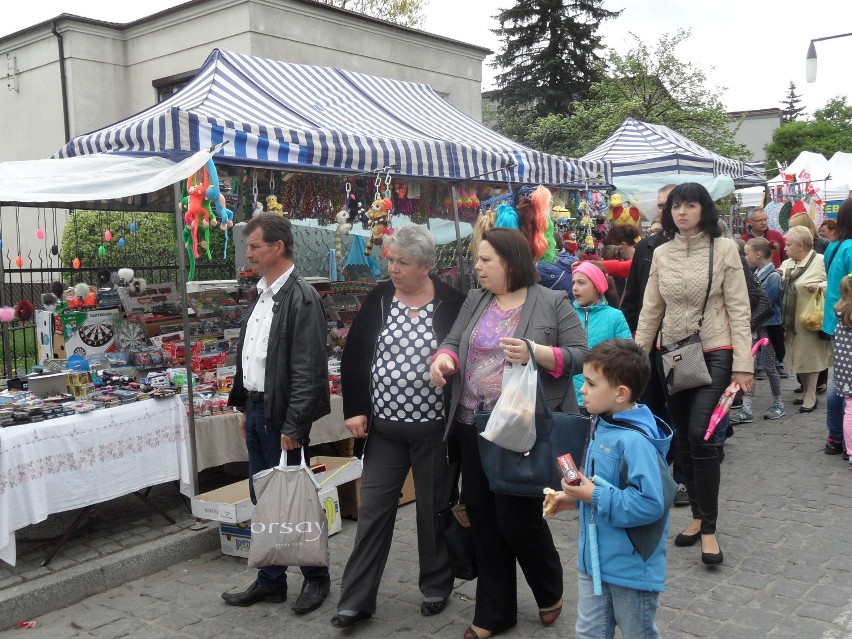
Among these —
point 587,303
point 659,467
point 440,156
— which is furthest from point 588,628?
point 440,156

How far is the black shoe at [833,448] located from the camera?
620cm

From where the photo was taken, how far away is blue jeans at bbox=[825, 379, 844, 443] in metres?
6.18

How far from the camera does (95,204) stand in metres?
6.87

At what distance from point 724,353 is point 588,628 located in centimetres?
200

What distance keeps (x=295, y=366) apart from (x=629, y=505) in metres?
1.79

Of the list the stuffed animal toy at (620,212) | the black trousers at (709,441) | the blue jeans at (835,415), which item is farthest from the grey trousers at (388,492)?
the stuffed animal toy at (620,212)

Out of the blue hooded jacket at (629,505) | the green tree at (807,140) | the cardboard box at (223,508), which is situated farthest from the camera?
the green tree at (807,140)

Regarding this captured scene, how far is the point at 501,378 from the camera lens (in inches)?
126

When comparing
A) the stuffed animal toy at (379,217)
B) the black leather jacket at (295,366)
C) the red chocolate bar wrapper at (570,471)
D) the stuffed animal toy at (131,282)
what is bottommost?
the red chocolate bar wrapper at (570,471)

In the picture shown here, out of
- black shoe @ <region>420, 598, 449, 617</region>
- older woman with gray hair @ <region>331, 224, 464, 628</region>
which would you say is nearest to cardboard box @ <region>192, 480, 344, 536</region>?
older woman with gray hair @ <region>331, 224, 464, 628</region>

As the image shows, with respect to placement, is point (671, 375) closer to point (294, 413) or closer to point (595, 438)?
point (595, 438)

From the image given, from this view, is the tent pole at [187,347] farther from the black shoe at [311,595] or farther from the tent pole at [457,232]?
the tent pole at [457,232]

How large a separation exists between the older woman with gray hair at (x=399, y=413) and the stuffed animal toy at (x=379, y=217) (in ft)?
8.98

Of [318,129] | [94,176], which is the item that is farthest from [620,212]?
[94,176]
